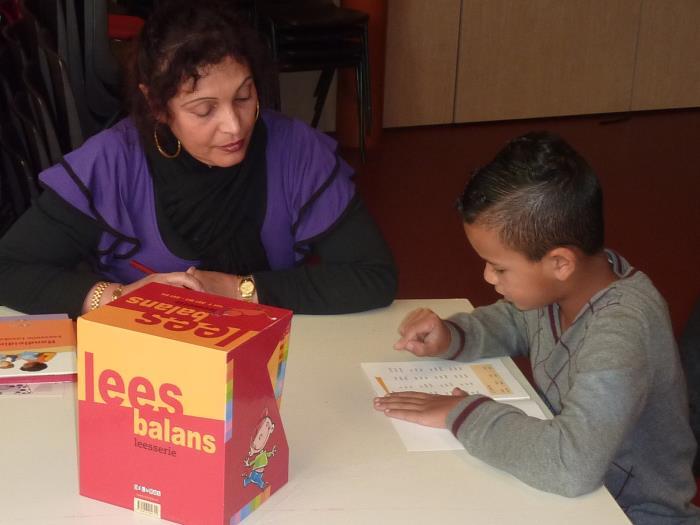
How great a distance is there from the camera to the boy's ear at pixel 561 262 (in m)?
1.30

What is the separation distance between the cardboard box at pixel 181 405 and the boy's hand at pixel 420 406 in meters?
0.24

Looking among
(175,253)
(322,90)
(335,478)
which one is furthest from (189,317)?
(322,90)

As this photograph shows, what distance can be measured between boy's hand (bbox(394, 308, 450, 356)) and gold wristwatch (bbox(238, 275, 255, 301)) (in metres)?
0.30

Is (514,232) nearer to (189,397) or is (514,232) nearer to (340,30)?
(189,397)

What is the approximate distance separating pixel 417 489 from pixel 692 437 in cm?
50

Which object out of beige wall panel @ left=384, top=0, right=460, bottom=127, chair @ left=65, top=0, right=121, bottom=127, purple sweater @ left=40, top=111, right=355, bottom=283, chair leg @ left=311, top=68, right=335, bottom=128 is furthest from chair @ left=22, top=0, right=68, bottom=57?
beige wall panel @ left=384, top=0, right=460, bottom=127

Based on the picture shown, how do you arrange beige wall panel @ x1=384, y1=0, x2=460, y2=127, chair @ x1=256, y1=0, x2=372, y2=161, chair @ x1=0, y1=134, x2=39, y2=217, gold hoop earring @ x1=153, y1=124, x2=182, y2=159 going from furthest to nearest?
beige wall panel @ x1=384, y1=0, x2=460, y2=127
chair @ x1=256, y1=0, x2=372, y2=161
chair @ x1=0, y1=134, x2=39, y2=217
gold hoop earring @ x1=153, y1=124, x2=182, y2=159

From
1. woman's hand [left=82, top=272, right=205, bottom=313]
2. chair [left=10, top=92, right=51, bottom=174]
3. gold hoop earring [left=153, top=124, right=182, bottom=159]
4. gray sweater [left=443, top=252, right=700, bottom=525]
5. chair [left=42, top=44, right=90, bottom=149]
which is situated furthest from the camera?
chair [left=10, top=92, right=51, bottom=174]

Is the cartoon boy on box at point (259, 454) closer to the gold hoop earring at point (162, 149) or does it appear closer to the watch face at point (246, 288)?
the watch face at point (246, 288)

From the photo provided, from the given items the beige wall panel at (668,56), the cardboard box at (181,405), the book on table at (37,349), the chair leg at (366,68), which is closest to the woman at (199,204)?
the book on table at (37,349)

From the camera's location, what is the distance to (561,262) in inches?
51.7

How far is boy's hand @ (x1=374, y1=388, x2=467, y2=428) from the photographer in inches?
49.5

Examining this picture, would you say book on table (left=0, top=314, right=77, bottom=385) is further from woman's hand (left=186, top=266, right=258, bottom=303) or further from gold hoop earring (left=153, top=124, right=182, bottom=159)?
gold hoop earring (left=153, top=124, right=182, bottom=159)

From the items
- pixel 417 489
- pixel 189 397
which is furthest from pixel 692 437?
pixel 189 397
